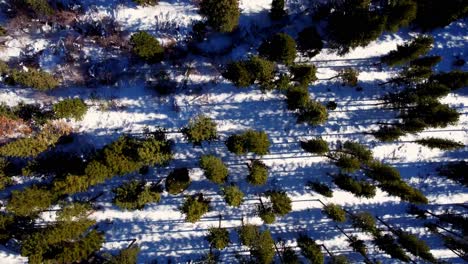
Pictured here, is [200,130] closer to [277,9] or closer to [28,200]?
[277,9]

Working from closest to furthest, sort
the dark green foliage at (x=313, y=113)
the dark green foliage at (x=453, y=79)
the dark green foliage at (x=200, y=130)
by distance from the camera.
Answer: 1. the dark green foliage at (x=453, y=79)
2. the dark green foliage at (x=200, y=130)
3. the dark green foliage at (x=313, y=113)

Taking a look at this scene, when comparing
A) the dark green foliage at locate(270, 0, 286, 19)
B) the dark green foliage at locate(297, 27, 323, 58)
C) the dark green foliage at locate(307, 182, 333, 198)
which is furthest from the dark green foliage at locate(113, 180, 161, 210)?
the dark green foliage at locate(270, 0, 286, 19)

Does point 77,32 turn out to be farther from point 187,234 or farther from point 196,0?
point 187,234

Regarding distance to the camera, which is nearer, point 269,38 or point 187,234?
point 269,38

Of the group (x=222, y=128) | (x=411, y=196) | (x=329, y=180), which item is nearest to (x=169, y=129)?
(x=222, y=128)

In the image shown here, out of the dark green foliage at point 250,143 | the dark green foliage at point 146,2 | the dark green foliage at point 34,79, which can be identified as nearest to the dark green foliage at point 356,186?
the dark green foliage at point 250,143

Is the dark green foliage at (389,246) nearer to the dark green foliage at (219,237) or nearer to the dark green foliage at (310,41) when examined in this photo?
the dark green foliage at (219,237)
